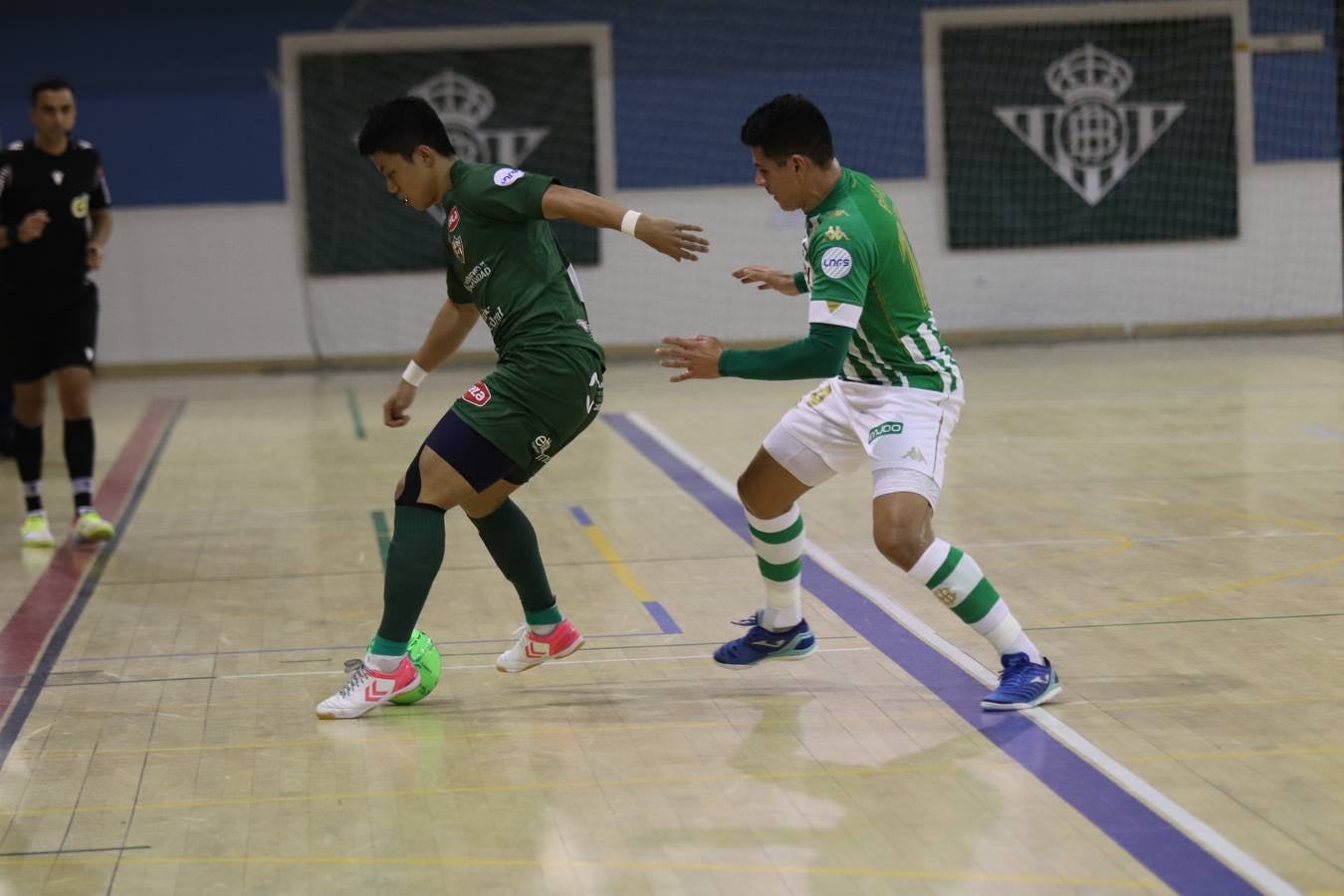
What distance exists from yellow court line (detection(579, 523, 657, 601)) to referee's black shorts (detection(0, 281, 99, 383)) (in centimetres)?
233

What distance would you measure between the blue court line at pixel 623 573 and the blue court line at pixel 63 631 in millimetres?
1899

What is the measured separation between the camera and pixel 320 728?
4.27 m

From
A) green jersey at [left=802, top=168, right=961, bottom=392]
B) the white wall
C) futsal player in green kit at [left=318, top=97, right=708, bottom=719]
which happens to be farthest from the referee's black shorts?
the white wall

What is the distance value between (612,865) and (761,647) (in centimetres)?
157

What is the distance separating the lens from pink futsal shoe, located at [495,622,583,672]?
4.62 m

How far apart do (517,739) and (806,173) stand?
1612 millimetres

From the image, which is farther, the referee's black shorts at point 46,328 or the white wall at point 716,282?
the white wall at point 716,282

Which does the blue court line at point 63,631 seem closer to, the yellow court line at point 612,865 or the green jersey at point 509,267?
the yellow court line at point 612,865

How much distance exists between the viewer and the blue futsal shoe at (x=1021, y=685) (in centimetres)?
416

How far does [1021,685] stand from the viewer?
4.18 m

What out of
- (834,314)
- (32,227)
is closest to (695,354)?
(834,314)

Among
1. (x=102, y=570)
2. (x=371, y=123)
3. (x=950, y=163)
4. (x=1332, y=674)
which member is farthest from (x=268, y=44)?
(x=1332, y=674)

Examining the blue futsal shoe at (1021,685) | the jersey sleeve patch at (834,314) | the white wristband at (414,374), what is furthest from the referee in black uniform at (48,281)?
the blue futsal shoe at (1021,685)

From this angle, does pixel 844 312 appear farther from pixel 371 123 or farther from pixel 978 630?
pixel 371 123
